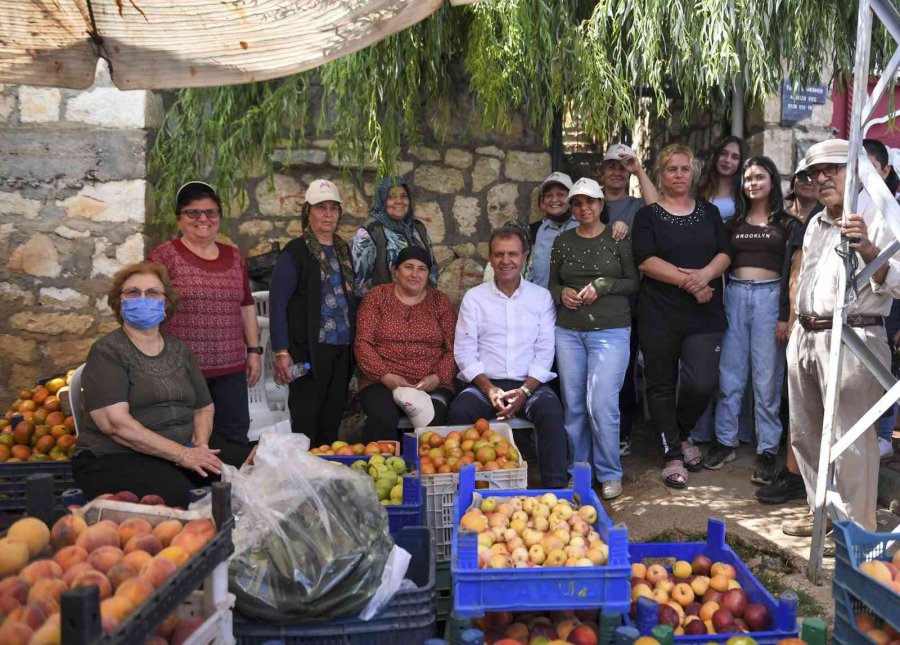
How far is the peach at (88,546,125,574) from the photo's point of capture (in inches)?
74.4

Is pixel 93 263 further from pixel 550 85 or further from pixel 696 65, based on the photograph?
pixel 696 65

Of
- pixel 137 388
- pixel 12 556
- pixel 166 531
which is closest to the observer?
pixel 12 556

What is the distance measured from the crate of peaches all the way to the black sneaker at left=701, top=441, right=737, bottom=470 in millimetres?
1574

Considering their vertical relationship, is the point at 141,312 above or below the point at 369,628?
above

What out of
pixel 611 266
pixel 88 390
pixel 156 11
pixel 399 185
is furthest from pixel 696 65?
pixel 88 390

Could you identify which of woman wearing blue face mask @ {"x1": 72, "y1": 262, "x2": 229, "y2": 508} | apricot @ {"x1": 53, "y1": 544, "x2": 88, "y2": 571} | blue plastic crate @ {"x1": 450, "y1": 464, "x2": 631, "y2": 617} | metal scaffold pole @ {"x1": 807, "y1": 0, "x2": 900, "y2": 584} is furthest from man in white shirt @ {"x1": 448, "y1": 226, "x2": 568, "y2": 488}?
apricot @ {"x1": 53, "y1": 544, "x2": 88, "y2": 571}

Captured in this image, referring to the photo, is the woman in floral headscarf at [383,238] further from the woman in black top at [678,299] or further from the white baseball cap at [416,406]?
the woman in black top at [678,299]

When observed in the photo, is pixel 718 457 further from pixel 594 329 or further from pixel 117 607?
pixel 117 607

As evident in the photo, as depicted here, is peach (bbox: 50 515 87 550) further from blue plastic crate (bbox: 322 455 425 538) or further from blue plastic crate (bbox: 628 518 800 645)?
blue plastic crate (bbox: 628 518 800 645)

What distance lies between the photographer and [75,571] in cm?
183

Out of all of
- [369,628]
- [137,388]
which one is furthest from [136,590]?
[137,388]

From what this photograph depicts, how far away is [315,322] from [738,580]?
8.80ft

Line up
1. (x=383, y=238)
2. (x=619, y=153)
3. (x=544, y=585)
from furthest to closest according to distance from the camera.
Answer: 1. (x=619, y=153)
2. (x=383, y=238)
3. (x=544, y=585)

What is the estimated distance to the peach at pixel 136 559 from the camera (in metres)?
1.88
